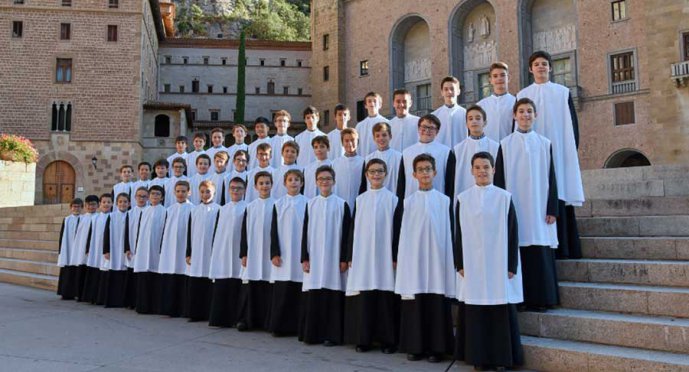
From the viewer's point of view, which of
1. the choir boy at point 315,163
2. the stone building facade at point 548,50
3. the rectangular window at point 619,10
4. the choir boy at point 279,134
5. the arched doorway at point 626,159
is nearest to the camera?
the choir boy at point 315,163

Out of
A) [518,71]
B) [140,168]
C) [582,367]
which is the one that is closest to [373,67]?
[518,71]

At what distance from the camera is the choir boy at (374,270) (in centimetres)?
573

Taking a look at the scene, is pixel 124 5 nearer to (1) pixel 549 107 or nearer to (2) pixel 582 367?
(1) pixel 549 107

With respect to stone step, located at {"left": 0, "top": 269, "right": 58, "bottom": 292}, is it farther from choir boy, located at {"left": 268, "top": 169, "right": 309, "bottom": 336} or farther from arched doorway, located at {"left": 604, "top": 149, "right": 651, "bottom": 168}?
arched doorway, located at {"left": 604, "top": 149, "right": 651, "bottom": 168}

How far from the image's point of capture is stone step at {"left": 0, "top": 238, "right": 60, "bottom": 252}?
46.3 feet

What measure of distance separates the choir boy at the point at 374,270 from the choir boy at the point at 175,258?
3368mm

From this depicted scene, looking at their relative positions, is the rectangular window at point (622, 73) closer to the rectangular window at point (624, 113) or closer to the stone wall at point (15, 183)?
the rectangular window at point (624, 113)

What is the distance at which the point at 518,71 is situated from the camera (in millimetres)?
31250

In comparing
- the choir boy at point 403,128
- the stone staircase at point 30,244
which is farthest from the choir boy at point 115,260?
the choir boy at point 403,128

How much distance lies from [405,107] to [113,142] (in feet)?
95.3

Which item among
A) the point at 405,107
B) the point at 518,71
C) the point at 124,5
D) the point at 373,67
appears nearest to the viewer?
the point at 405,107

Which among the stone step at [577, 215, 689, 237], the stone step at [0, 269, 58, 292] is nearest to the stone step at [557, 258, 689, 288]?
the stone step at [577, 215, 689, 237]

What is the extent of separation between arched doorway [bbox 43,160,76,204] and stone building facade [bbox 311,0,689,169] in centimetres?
1808

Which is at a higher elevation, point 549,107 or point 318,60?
point 318,60
